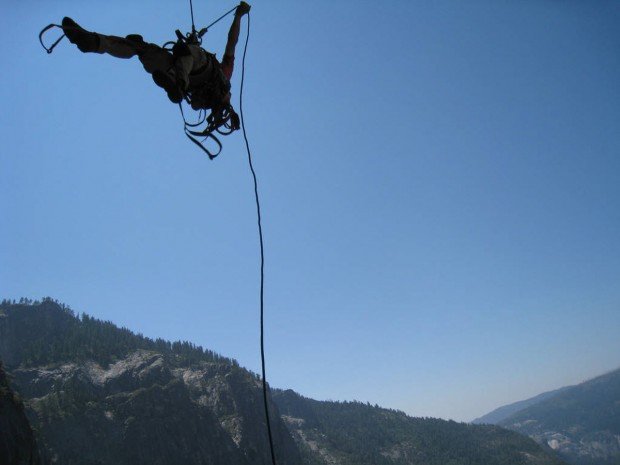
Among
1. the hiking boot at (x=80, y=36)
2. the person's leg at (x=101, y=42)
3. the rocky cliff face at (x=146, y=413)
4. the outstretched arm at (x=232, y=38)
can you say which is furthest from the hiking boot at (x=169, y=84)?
the rocky cliff face at (x=146, y=413)

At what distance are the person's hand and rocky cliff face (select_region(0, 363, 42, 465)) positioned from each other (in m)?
54.7

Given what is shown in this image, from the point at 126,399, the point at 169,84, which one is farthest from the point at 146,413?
the point at 169,84

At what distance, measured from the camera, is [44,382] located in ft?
389

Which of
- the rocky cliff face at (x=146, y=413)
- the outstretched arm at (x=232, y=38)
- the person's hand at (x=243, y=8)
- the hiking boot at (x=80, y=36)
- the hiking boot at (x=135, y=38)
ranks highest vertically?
the rocky cliff face at (x=146, y=413)

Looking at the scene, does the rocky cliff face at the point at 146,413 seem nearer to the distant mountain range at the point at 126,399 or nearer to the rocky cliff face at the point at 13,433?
the distant mountain range at the point at 126,399

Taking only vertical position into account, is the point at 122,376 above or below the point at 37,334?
below

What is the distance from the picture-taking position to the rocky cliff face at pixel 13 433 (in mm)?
43875

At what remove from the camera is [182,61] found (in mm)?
4656

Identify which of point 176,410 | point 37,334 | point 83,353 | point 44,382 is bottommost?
point 176,410

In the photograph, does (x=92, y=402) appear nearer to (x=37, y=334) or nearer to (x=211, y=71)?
(x=37, y=334)

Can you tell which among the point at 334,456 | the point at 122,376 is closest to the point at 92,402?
the point at 122,376

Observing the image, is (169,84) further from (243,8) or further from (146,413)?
(146,413)

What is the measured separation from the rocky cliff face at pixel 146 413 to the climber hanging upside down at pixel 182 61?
11089 centimetres

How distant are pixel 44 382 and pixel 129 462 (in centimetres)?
4142
